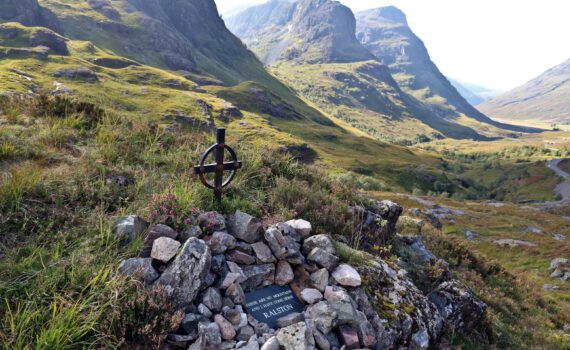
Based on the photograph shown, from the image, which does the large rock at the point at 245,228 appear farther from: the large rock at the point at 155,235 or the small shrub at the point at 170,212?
the large rock at the point at 155,235

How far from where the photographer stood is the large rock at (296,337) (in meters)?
5.17

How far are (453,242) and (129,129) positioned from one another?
1748cm

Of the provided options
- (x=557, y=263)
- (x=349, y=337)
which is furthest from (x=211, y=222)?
(x=557, y=263)

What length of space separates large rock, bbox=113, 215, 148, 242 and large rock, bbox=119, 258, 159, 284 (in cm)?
62

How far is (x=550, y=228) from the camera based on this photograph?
5553cm

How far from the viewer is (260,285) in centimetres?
656

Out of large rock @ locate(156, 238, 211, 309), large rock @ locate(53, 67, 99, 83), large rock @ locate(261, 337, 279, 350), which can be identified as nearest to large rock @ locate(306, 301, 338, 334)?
large rock @ locate(261, 337, 279, 350)

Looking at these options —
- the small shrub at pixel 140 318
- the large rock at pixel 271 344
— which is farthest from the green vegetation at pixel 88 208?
the large rock at pixel 271 344

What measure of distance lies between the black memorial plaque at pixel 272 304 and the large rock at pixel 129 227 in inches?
90.7

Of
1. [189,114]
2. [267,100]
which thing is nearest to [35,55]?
[189,114]

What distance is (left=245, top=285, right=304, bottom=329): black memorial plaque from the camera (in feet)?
19.5

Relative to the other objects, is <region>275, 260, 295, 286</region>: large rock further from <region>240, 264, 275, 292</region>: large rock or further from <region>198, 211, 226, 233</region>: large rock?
<region>198, 211, 226, 233</region>: large rock

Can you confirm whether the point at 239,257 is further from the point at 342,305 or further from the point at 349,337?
the point at 349,337

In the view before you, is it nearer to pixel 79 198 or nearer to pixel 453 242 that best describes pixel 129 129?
pixel 79 198
